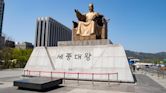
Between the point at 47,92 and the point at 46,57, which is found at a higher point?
the point at 46,57

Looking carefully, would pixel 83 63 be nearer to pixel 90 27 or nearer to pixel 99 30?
pixel 90 27

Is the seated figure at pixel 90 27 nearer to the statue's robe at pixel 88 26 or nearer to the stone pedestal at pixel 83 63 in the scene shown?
the statue's robe at pixel 88 26

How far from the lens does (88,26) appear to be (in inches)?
652

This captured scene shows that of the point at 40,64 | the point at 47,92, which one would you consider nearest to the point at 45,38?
the point at 40,64

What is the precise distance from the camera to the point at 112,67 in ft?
46.3

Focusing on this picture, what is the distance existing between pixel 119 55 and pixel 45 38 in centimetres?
5778

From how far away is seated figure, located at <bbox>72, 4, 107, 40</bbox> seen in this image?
1631cm

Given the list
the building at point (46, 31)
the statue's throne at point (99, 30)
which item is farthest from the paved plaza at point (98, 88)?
the building at point (46, 31)

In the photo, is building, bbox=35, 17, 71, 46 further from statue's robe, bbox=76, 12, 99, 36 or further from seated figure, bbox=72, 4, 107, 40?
statue's robe, bbox=76, 12, 99, 36

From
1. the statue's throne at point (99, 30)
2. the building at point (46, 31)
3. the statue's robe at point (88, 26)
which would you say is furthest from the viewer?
the building at point (46, 31)

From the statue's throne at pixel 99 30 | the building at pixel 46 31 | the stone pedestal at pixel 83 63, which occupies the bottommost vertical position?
the stone pedestal at pixel 83 63

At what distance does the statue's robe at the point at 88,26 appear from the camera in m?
16.3

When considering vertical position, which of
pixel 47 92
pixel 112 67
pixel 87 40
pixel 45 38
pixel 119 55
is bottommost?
pixel 47 92

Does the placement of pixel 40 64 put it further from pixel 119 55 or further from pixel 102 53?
pixel 119 55
